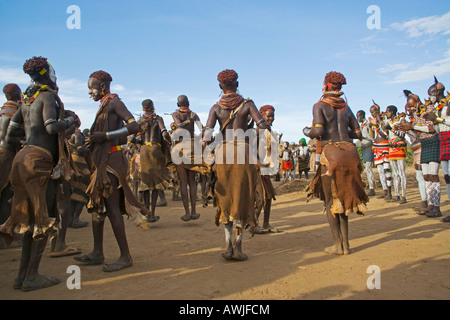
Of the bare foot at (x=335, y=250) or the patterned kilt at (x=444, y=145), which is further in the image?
the patterned kilt at (x=444, y=145)

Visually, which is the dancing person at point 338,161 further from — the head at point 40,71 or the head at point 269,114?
the head at point 40,71

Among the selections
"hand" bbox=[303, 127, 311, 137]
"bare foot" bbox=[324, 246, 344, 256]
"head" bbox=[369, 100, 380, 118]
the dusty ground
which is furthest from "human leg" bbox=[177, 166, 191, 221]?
"head" bbox=[369, 100, 380, 118]

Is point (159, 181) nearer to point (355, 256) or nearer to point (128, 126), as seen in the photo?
point (128, 126)

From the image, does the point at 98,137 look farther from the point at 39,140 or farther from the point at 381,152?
the point at 381,152

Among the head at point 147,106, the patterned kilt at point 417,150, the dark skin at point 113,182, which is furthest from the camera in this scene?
the patterned kilt at point 417,150

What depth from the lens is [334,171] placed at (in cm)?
452

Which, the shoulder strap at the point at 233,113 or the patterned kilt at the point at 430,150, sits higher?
the shoulder strap at the point at 233,113

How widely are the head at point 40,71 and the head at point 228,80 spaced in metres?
2.02

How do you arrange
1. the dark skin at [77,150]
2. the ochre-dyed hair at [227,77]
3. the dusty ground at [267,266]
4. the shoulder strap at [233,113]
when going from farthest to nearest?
the dark skin at [77,150]
the ochre-dyed hair at [227,77]
the shoulder strap at [233,113]
the dusty ground at [267,266]

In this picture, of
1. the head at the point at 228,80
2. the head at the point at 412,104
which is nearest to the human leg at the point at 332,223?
the head at the point at 228,80

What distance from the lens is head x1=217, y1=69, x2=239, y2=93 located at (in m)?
4.46

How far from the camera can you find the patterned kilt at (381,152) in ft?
30.3

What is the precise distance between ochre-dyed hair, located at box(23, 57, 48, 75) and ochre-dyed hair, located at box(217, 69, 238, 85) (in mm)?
2094
